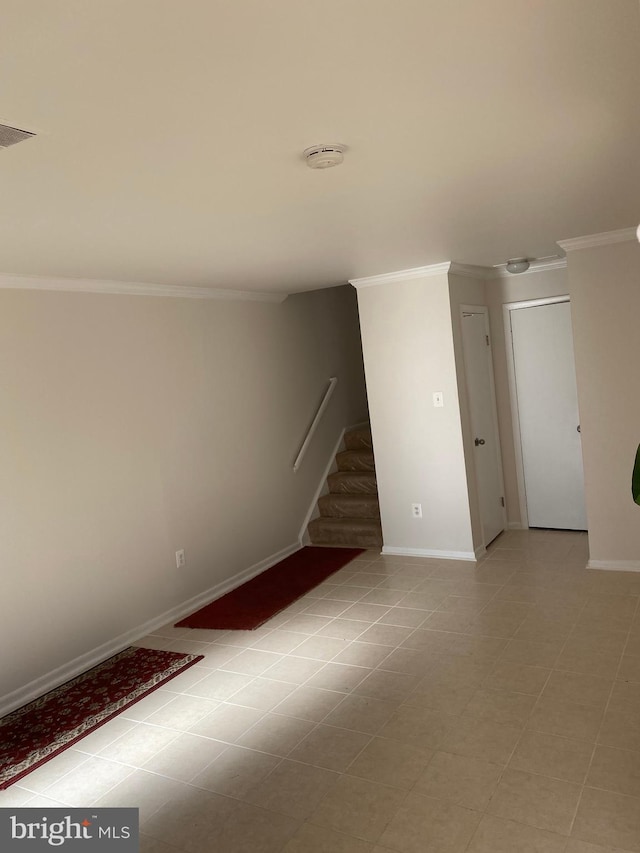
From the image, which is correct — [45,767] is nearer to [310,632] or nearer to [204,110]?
[310,632]

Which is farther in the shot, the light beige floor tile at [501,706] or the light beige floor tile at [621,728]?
the light beige floor tile at [501,706]

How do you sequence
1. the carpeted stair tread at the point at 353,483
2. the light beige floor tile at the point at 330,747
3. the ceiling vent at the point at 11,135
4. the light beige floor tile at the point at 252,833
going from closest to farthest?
1. the ceiling vent at the point at 11,135
2. the light beige floor tile at the point at 252,833
3. the light beige floor tile at the point at 330,747
4. the carpeted stair tread at the point at 353,483

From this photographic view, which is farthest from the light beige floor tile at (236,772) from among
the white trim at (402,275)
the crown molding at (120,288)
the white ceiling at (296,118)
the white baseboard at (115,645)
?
the white trim at (402,275)

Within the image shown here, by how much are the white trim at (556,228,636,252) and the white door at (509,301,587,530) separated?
1115mm

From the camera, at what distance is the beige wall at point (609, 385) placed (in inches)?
173

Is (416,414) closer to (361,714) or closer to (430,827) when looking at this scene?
(361,714)

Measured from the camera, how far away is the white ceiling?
54.7 inches

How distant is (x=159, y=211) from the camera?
267 centimetres

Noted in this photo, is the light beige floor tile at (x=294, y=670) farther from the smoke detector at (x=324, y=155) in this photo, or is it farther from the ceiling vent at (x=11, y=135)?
the ceiling vent at (x=11, y=135)

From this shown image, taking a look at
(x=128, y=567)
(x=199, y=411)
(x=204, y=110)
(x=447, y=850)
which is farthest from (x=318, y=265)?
(x=447, y=850)

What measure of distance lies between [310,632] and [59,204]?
287 centimetres

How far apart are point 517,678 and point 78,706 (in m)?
2.25

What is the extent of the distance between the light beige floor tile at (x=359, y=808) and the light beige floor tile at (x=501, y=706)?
2.14ft

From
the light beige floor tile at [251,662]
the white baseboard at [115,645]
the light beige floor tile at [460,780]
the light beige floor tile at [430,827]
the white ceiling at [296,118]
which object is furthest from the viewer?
the light beige floor tile at [251,662]
